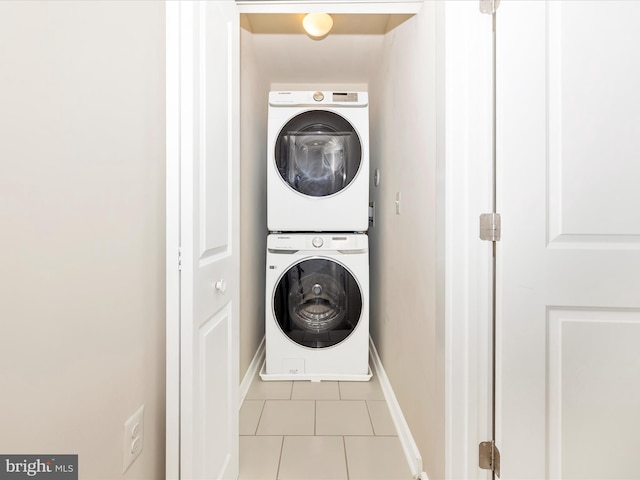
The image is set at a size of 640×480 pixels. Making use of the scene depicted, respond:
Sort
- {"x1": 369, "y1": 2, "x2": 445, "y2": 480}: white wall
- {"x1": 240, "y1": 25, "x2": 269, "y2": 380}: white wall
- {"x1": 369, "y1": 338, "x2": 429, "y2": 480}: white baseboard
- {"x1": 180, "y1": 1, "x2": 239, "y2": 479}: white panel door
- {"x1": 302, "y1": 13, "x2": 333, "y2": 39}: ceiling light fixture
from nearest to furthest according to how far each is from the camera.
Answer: {"x1": 180, "y1": 1, "x2": 239, "y2": 479}: white panel door
{"x1": 369, "y1": 2, "x2": 445, "y2": 480}: white wall
{"x1": 369, "y1": 338, "x2": 429, "y2": 480}: white baseboard
{"x1": 302, "y1": 13, "x2": 333, "y2": 39}: ceiling light fixture
{"x1": 240, "y1": 25, "x2": 269, "y2": 380}: white wall

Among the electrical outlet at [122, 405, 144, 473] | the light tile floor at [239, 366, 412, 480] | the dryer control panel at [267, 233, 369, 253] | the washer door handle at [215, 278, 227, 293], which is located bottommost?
the light tile floor at [239, 366, 412, 480]

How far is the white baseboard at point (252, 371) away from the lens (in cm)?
189

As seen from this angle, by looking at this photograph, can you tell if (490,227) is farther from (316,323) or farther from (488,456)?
(316,323)

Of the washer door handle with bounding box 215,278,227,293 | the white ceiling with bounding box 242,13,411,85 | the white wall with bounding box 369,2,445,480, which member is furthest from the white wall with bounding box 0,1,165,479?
the white ceiling with bounding box 242,13,411,85

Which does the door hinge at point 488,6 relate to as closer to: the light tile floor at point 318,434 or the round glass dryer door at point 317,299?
the round glass dryer door at point 317,299

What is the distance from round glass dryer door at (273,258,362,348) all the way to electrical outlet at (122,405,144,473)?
136 cm

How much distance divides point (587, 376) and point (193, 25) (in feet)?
5.05

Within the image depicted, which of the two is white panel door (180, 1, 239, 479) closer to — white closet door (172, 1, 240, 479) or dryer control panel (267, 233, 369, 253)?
white closet door (172, 1, 240, 479)

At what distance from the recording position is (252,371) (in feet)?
7.04

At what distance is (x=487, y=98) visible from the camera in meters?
1.01

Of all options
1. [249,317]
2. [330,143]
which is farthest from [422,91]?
[249,317]
